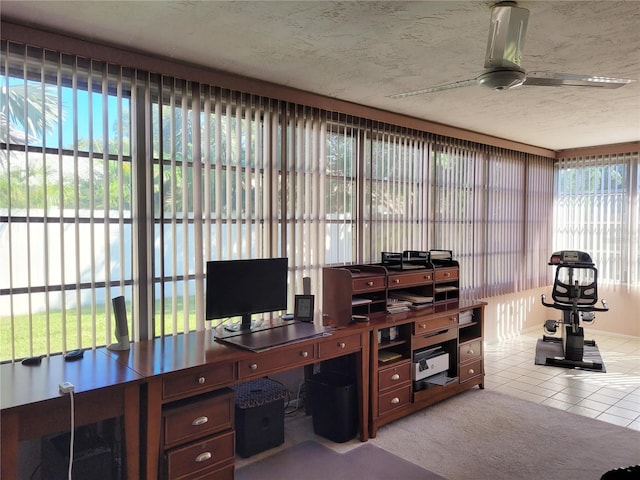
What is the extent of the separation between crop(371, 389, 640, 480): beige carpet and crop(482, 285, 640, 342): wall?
2193 mm

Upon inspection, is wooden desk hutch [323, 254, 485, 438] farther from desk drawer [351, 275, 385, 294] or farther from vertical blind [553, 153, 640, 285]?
vertical blind [553, 153, 640, 285]

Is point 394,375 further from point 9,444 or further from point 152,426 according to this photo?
point 9,444

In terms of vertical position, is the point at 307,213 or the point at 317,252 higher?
the point at 307,213

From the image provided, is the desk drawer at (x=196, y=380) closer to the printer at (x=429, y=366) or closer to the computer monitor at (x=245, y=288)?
the computer monitor at (x=245, y=288)

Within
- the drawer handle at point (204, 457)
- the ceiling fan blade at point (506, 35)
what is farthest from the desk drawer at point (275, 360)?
the ceiling fan blade at point (506, 35)

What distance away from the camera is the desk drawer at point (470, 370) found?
161 inches

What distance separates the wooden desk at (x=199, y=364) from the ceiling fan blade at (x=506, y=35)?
6.08 ft

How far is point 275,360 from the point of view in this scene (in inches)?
108

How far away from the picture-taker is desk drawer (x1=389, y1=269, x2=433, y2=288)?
3.68m

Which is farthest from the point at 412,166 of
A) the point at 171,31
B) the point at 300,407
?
the point at 171,31

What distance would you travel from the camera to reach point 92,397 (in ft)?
6.77

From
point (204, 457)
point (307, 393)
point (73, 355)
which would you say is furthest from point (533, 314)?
point (73, 355)

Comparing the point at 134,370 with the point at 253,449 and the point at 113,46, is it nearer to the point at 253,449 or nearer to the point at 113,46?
the point at 253,449

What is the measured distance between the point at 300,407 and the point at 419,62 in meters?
2.73
